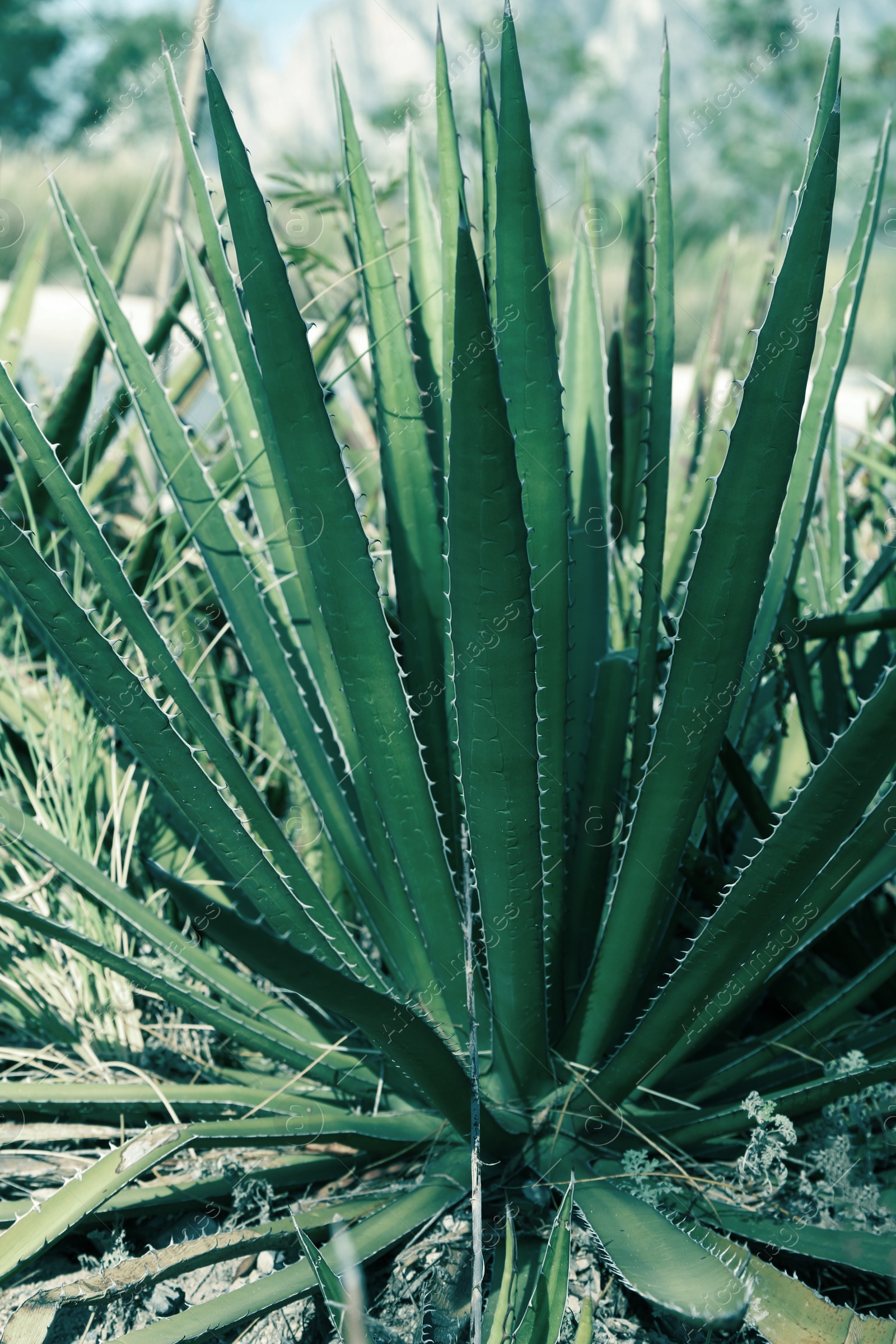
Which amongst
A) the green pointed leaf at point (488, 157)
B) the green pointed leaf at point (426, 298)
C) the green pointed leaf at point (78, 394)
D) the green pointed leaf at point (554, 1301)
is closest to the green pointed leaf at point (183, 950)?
the green pointed leaf at point (554, 1301)

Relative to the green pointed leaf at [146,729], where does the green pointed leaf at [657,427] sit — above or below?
above

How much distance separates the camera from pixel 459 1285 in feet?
2.85

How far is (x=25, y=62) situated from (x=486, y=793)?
24.8 m

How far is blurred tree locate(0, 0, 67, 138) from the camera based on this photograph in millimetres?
19484

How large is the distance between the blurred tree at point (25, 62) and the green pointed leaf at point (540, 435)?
2276 centimetres

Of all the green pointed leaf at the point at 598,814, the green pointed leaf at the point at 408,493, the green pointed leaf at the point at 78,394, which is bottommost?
the green pointed leaf at the point at 598,814

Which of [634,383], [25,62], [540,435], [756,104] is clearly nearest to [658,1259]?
[540,435]

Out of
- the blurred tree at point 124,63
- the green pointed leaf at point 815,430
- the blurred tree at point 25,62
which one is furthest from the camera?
the blurred tree at point 124,63

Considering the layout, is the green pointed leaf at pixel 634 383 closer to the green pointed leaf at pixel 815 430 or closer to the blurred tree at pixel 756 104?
the green pointed leaf at pixel 815 430

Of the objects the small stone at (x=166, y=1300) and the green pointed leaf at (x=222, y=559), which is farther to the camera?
the green pointed leaf at (x=222, y=559)

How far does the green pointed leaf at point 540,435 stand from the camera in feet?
2.43

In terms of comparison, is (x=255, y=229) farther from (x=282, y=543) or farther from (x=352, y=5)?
(x=352, y=5)

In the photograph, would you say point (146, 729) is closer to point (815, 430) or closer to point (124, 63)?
point (815, 430)

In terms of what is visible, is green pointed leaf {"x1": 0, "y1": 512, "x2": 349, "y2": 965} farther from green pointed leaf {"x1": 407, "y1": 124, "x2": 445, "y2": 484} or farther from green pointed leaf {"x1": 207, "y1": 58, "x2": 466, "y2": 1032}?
green pointed leaf {"x1": 407, "y1": 124, "x2": 445, "y2": 484}
